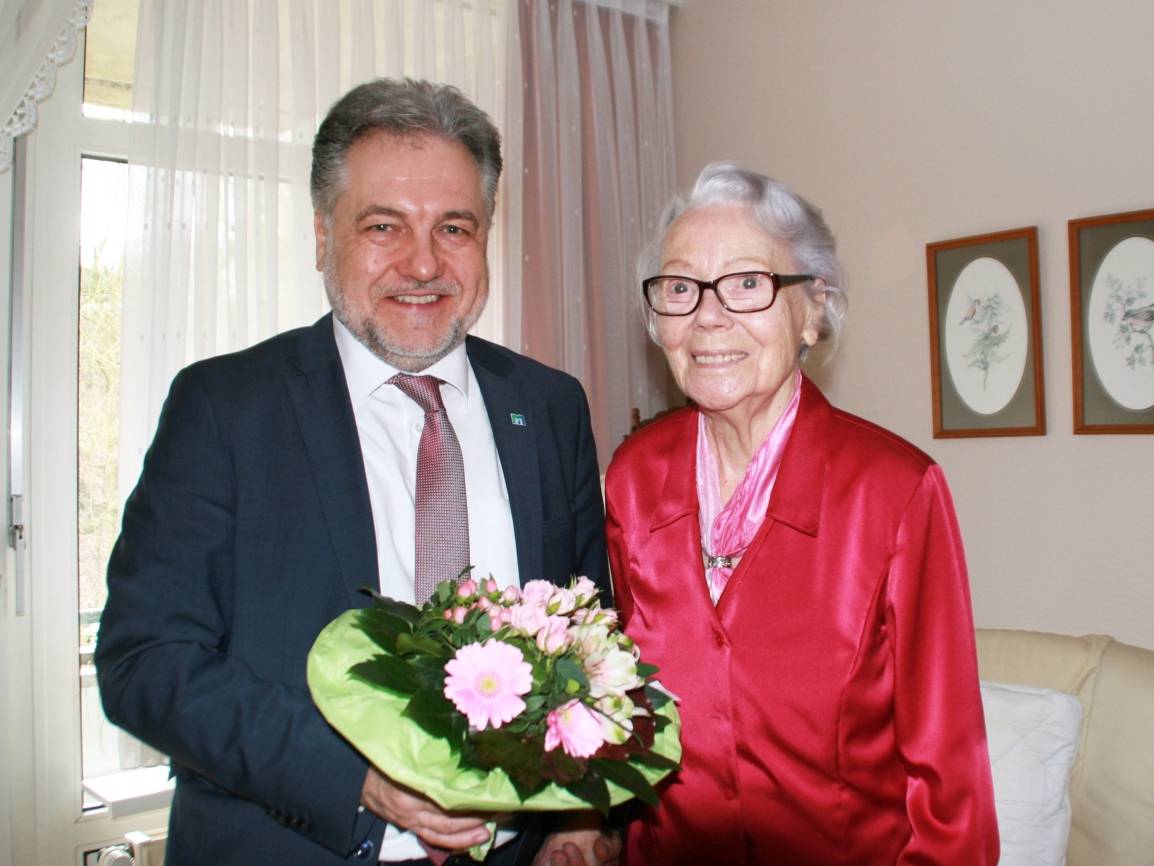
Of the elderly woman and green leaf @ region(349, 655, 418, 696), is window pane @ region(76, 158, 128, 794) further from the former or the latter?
green leaf @ region(349, 655, 418, 696)

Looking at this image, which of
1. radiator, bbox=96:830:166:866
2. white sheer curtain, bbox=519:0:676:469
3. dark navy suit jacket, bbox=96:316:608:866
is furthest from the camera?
white sheer curtain, bbox=519:0:676:469

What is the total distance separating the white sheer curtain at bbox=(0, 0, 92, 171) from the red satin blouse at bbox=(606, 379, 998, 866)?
2465 millimetres

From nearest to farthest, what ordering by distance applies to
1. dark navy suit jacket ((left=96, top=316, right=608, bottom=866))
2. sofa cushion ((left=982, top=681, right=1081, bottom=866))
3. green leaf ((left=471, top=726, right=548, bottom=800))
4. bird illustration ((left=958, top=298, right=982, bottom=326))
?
green leaf ((left=471, top=726, right=548, bottom=800))
dark navy suit jacket ((left=96, top=316, right=608, bottom=866))
sofa cushion ((left=982, top=681, right=1081, bottom=866))
bird illustration ((left=958, top=298, right=982, bottom=326))

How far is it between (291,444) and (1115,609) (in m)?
2.62

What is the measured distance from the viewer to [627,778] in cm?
131

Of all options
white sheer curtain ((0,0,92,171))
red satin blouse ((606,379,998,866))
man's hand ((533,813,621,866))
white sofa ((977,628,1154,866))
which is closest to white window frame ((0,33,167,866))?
white sheer curtain ((0,0,92,171))

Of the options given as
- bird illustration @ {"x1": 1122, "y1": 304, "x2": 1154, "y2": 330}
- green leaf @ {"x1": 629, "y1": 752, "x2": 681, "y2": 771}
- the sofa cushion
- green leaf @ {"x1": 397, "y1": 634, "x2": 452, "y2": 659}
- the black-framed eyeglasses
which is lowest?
the sofa cushion

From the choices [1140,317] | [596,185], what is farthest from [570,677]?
[596,185]

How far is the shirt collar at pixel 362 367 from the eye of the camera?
185 centimetres

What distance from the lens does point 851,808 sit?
1.57 metres

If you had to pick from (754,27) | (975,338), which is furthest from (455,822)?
(754,27)

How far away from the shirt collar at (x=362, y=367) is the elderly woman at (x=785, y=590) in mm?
424

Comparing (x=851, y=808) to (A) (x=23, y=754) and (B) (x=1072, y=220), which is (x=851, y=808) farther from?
(A) (x=23, y=754)

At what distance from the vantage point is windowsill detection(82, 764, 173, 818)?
132 inches
